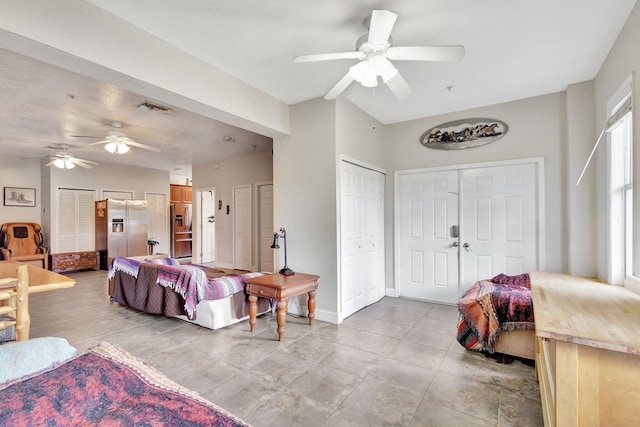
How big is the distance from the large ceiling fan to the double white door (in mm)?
2364

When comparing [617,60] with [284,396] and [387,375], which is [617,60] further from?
[284,396]

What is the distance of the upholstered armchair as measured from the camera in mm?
6285

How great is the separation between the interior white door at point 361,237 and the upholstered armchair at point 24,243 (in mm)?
6723

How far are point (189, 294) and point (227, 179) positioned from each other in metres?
4.16

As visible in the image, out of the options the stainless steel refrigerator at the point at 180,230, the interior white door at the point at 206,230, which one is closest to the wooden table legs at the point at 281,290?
the interior white door at the point at 206,230

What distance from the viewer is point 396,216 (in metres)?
4.77

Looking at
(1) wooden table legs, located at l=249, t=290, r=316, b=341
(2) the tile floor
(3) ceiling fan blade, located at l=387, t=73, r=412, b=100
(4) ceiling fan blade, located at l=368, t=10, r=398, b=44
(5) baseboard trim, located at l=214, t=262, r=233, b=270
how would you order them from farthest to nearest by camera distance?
1. (5) baseboard trim, located at l=214, t=262, r=233, b=270
2. (1) wooden table legs, located at l=249, t=290, r=316, b=341
3. (3) ceiling fan blade, located at l=387, t=73, r=412, b=100
4. (2) the tile floor
5. (4) ceiling fan blade, located at l=368, t=10, r=398, b=44

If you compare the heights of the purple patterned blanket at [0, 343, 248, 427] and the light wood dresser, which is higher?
the purple patterned blanket at [0, 343, 248, 427]

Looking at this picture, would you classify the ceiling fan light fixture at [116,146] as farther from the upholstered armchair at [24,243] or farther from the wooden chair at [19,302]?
the upholstered armchair at [24,243]

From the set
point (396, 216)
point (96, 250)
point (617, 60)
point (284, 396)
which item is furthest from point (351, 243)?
point (96, 250)

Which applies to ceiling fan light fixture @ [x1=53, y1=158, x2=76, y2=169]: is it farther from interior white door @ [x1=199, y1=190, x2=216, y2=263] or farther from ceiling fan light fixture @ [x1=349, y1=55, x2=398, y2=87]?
ceiling fan light fixture @ [x1=349, y1=55, x2=398, y2=87]

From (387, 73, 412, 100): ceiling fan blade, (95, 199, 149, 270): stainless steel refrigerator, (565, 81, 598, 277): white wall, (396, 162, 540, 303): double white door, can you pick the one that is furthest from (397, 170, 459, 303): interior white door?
(95, 199, 149, 270): stainless steel refrigerator

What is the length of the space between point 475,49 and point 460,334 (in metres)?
2.62

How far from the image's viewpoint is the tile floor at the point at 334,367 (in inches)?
80.5
